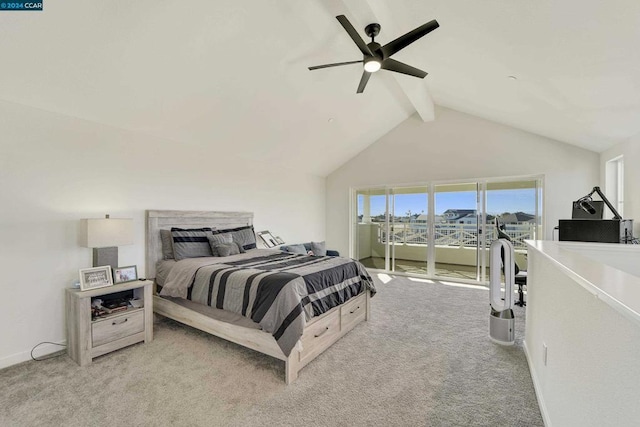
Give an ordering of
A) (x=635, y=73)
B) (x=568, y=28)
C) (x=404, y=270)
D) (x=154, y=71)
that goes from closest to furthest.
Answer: (x=568, y=28), (x=635, y=73), (x=154, y=71), (x=404, y=270)

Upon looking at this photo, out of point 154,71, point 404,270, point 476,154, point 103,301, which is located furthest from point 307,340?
point 476,154

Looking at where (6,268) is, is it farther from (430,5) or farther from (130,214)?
(430,5)

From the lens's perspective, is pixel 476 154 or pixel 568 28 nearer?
pixel 568 28

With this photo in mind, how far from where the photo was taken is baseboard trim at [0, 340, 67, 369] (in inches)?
94.7

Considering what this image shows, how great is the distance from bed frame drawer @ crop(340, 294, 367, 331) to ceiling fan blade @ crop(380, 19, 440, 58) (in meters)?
2.46

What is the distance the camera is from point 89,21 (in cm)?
212

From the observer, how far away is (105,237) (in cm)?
273

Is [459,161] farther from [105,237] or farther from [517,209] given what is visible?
[105,237]

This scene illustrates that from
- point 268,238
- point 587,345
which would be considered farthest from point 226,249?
point 587,345

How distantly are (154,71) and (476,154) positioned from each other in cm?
518

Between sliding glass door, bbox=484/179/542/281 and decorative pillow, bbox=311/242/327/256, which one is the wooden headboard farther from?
sliding glass door, bbox=484/179/542/281

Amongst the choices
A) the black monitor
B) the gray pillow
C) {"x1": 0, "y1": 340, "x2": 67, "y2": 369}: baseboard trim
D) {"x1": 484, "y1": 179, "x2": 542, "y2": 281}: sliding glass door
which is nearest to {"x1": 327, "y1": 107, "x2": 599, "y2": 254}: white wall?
{"x1": 484, "y1": 179, "x2": 542, "y2": 281}: sliding glass door

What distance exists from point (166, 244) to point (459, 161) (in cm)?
516

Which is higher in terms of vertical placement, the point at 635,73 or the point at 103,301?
the point at 635,73
